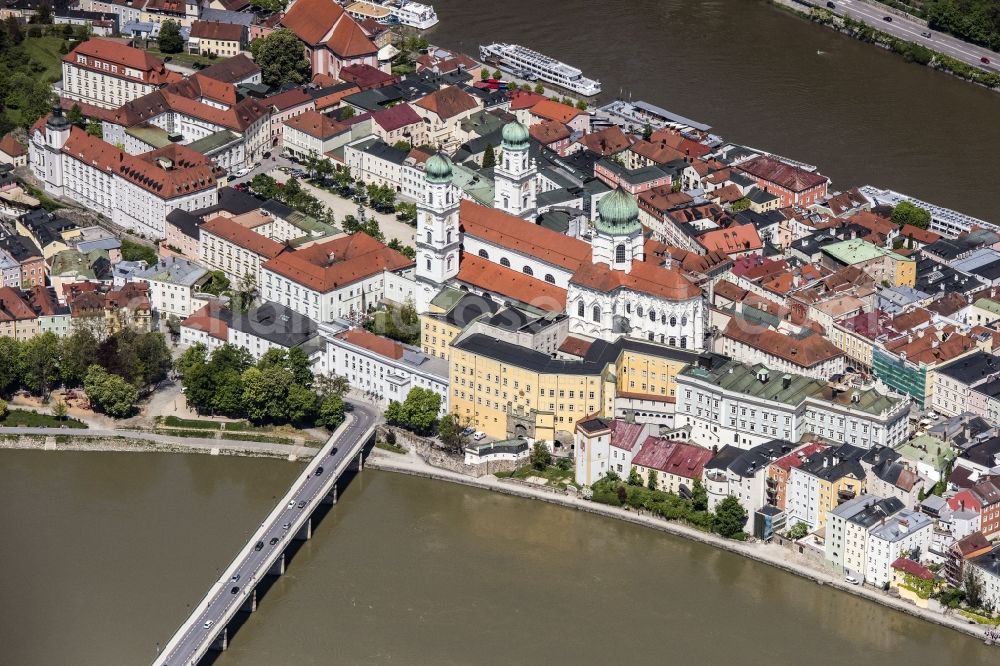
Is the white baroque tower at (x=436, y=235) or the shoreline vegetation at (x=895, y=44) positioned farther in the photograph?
the shoreline vegetation at (x=895, y=44)

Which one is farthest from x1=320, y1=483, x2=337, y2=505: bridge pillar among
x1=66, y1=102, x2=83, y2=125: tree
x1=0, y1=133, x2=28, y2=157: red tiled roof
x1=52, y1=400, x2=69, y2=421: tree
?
x1=66, y1=102, x2=83, y2=125: tree

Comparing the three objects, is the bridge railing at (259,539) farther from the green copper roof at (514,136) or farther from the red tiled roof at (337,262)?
the green copper roof at (514,136)

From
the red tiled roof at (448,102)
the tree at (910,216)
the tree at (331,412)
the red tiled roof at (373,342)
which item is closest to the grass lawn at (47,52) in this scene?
the red tiled roof at (448,102)

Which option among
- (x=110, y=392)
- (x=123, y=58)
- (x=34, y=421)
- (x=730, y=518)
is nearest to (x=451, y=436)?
(x=730, y=518)

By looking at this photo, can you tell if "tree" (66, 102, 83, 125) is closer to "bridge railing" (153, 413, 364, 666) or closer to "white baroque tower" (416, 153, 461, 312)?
"white baroque tower" (416, 153, 461, 312)

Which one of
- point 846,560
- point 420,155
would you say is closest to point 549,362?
point 846,560

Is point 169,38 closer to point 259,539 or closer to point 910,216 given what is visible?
point 910,216

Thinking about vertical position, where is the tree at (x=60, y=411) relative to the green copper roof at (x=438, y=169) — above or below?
below
